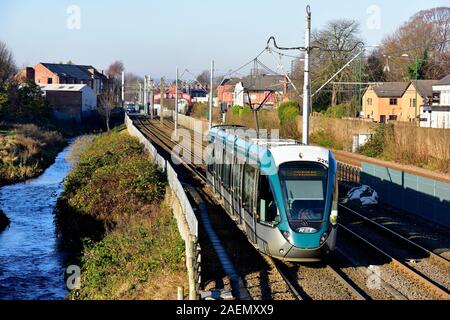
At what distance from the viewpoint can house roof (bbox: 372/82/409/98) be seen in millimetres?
75688

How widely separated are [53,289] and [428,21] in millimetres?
84457

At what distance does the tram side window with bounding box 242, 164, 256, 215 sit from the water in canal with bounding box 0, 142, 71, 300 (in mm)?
5961

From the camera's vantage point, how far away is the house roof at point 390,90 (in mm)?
75688

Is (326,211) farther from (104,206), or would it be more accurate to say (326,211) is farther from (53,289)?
(104,206)

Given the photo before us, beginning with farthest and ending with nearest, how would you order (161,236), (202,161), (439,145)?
1. (202,161)
2. (439,145)
3. (161,236)

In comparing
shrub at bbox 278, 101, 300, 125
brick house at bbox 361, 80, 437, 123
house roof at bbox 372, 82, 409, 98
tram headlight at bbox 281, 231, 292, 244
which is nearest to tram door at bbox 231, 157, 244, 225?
tram headlight at bbox 281, 231, 292, 244

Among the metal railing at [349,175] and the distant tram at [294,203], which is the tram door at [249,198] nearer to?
the distant tram at [294,203]

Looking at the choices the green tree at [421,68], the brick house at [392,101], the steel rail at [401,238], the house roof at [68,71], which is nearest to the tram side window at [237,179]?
the steel rail at [401,238]

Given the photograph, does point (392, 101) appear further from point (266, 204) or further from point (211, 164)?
point (266, 204)

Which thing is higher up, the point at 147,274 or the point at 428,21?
the point at 428,21

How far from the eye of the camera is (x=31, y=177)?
4609 cm

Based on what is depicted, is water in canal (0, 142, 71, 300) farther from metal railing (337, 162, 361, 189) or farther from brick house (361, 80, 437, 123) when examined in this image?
brick house (361, 80, 437, 123)

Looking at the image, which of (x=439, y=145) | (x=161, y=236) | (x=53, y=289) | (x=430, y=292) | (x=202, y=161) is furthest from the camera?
(x=202, y=161)

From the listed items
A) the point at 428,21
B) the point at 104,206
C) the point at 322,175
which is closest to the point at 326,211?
the point at 322,175
